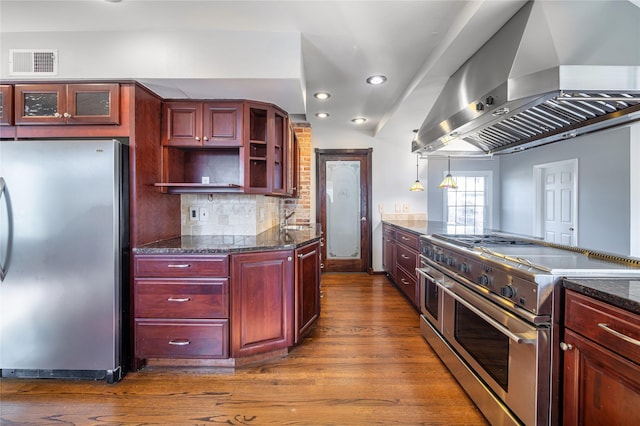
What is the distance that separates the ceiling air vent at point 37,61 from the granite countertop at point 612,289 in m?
3.39

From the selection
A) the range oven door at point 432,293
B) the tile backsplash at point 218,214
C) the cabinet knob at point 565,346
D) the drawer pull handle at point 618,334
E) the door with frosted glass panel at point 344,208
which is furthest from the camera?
the door with frosted glass panel at point 344,208

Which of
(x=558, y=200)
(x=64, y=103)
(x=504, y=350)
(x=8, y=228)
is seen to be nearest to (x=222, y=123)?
(x=64, y=103)

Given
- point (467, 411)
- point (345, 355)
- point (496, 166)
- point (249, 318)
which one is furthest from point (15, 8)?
point (496, 166)

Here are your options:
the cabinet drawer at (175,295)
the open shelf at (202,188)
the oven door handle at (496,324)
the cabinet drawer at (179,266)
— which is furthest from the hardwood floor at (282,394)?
the open shelf at (202,188)

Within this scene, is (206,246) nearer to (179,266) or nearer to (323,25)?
(179,266)

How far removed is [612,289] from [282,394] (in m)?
1.77

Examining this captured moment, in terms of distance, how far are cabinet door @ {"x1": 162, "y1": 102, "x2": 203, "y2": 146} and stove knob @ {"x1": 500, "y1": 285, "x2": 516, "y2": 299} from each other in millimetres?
2463

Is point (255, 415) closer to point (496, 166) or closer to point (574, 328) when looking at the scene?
point (574, 328)

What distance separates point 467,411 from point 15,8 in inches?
149

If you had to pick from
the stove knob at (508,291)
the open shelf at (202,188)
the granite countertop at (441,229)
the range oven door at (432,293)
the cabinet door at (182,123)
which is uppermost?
the cabinet door at (182,123)

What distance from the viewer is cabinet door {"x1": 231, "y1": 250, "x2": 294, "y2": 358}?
2.13m

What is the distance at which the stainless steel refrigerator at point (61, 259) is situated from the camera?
77.1 inches

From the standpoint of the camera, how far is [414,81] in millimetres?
2807

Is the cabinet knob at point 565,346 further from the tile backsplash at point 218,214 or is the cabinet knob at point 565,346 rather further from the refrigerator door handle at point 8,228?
the refrigerator door handle at point 8,228
